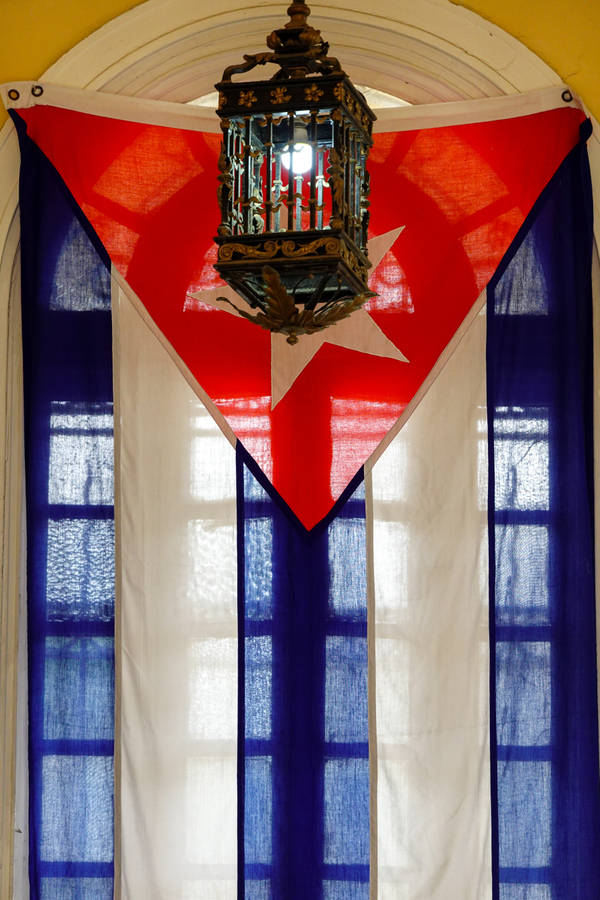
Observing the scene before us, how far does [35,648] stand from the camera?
283 cm

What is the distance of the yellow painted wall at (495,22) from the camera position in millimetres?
2914

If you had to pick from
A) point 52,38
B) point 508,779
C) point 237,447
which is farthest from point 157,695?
point 52,38

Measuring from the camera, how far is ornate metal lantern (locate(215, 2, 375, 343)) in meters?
2.05

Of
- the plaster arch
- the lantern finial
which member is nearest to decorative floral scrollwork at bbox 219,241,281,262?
the lantern finial

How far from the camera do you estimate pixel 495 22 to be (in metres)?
2.94

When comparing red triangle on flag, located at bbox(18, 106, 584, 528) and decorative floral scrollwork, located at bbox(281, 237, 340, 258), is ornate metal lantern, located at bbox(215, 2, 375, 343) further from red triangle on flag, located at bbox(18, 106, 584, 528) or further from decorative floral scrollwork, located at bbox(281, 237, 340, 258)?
red triangle on flag, located at bbox(18, 106, 584, 528)

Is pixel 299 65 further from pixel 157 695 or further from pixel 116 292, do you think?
pixel 157 695

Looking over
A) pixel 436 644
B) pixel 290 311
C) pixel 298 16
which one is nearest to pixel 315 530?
pixel 436 644

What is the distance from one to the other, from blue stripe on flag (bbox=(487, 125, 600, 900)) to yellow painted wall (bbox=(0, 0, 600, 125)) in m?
0.26

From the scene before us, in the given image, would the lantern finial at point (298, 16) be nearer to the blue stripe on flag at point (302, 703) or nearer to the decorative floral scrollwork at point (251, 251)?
the decorative floral scrollwork at point (251, 251)

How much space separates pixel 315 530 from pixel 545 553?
620 millimetres

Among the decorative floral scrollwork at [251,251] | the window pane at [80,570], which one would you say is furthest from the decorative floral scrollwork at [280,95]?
the window pane at [80,570]

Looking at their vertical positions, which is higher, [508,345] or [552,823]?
[508,345]

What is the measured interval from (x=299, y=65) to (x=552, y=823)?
6.45 feet
